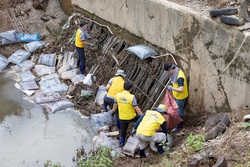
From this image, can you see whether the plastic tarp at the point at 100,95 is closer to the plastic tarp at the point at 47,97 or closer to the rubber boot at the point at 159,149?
the plastic tarp at the point at 47,97

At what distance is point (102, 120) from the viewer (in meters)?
9.02

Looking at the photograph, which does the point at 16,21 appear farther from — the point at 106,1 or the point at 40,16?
the point at 106,1

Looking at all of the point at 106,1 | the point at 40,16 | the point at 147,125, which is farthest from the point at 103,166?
the point at 40,16

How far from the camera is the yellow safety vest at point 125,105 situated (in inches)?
306

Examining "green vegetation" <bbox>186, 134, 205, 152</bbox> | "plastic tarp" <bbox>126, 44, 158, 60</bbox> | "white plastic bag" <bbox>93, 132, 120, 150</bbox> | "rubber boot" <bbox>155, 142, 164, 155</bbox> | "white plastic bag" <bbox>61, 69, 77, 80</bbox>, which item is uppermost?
"plastic tarp" <bbox>126, 44, 158, 60</bbox>

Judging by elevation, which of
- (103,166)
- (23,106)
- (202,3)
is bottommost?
(23,106)

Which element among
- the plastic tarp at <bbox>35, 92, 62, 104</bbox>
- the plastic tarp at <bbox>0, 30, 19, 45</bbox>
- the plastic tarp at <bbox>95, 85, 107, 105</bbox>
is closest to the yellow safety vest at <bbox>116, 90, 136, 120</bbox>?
the plastic tarp at <bbox>95, 85, 107, 105</bbox>

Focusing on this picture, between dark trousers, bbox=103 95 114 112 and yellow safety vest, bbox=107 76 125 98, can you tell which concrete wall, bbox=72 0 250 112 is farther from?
dark trousers, bbox=103 95 114 112

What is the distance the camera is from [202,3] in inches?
338

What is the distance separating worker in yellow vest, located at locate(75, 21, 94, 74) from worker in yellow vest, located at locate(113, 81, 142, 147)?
10.8 ft

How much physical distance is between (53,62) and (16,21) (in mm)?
3047

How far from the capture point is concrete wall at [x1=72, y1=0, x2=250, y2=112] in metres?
7.05

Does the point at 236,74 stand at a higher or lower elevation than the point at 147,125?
higher

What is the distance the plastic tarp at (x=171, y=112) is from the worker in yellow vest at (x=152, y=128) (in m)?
0.49
